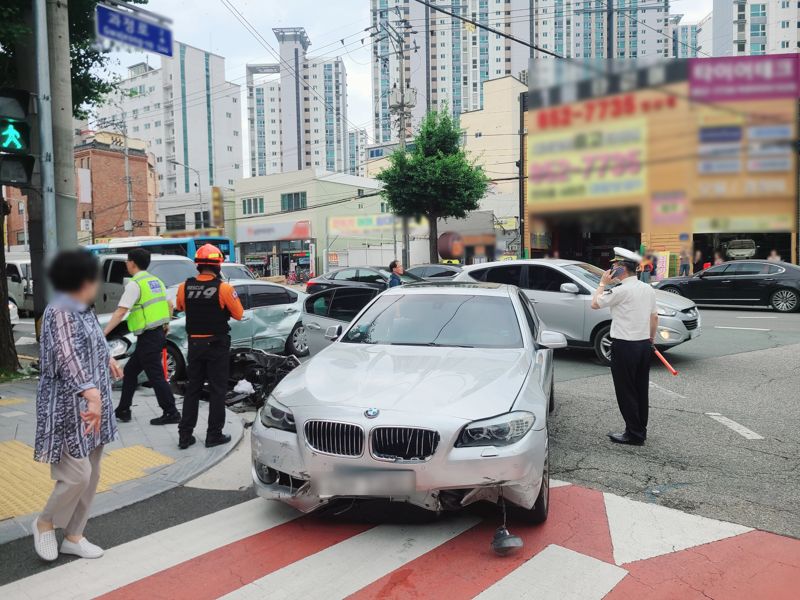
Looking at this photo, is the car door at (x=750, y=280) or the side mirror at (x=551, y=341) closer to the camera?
the side mirror at (x=551, y=341)

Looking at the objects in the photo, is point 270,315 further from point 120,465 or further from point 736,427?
point 736,427

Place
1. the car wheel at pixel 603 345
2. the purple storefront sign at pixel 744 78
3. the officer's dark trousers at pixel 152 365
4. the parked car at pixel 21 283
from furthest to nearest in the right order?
the parked car at pixel 21 283, the car wheel at pixel 603 345, the officer's dark trousers at pixel 152 365, the purple storefront sign at pixel 744 78

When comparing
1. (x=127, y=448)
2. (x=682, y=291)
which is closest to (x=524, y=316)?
(x=127, y=448)

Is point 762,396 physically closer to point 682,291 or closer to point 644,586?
point 644,586

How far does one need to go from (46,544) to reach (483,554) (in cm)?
242

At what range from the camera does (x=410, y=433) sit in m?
3.26

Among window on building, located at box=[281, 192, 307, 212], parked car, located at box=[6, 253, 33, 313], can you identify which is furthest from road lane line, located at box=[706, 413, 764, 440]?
window on building, located at box=[281, 192, 307, 212]

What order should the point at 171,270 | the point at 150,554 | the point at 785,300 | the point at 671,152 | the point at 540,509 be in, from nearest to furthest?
the point at 150,554
the point at 540,509
the point at 671,152
the point at 171,270
the point at 785,300

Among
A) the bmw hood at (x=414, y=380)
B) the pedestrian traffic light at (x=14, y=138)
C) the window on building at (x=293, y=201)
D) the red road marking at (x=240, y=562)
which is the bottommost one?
the red road marking at (x=240, y=562)

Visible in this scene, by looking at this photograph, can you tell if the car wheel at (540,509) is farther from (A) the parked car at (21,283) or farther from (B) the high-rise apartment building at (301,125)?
(B) the high-rise apartment building at (301,125)

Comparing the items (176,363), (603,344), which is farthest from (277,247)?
(603,344)

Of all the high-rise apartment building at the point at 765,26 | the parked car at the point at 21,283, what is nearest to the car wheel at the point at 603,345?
the parked car at the point at 21,283

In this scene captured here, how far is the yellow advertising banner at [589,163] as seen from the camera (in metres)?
4.02

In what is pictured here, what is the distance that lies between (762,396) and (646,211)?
4.43 meters
